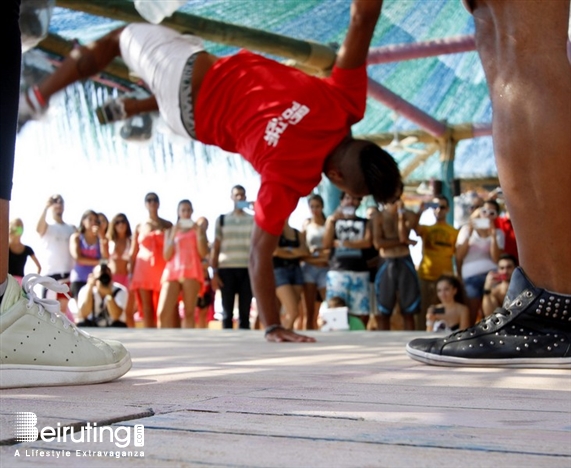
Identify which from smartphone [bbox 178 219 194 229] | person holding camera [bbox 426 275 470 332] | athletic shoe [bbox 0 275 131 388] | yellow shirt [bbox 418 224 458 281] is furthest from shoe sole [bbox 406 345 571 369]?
smartphone [bbox 178 219 194 229]

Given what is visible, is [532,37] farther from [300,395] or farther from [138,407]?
[138,407]

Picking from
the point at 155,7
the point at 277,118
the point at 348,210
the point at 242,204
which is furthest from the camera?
the point at 242,204

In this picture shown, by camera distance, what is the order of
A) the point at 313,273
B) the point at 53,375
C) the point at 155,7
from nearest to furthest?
the point at 53,375 < the point at 155,7 < the point at 313,273

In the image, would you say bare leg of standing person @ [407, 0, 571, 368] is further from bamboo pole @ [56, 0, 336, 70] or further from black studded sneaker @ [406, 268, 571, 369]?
bamboo pole @ [56, 0, 336, 70]

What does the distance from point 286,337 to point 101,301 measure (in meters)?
3.64

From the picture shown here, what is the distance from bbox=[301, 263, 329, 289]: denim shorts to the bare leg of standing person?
15.3 feet

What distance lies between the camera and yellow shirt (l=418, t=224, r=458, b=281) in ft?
19.8

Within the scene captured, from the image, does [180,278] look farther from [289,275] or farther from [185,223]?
[289,275]

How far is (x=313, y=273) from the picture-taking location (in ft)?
20.9

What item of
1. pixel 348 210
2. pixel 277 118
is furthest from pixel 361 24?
pixel 348 210

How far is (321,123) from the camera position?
10.6 feet

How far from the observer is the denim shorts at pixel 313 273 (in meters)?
6.34

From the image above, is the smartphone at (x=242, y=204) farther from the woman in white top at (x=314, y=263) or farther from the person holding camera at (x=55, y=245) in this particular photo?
the person holding camera at (x=55, y=245)

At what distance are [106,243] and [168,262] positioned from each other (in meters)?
1.03
